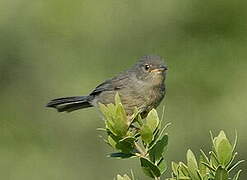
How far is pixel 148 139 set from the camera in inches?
126

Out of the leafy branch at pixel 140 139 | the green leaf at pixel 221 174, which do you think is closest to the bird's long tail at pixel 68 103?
the leafy branch at pixel 140 139

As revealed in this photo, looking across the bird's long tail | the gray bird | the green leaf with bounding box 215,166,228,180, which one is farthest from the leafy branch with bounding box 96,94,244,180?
the bird's long tail

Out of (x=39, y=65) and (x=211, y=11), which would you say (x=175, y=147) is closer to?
(x=211, y=11)

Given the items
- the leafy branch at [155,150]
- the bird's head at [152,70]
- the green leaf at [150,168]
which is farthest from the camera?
the bird's head at [152,70]

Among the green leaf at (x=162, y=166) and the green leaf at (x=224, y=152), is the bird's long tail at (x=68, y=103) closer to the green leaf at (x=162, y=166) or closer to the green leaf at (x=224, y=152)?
the green leaf at (x=162, y=166)

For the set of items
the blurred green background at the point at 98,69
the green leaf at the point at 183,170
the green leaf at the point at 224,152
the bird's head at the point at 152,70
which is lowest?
the blurred green background at the point at 98,69

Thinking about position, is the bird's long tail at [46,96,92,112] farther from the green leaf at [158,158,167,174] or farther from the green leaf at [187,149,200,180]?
the green leaf at [187,149,200,180]

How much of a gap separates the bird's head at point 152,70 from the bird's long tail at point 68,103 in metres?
0.59

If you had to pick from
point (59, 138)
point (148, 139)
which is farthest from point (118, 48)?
point (148, 139)

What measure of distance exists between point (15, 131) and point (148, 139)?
7.56 meters

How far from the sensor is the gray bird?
222 inches

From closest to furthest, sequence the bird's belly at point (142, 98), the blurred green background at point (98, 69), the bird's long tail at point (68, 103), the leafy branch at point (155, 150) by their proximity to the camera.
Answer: the leafy branch at point (155, 150) < the bird's belly at point (142, 98) < the bird's long tail at point (68, 103) < the blurred green background at point (98, 69)

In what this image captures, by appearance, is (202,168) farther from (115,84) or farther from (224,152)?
(115,84)

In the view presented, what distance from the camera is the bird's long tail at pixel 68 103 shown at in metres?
6.35
